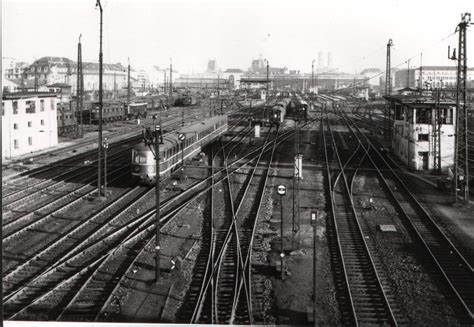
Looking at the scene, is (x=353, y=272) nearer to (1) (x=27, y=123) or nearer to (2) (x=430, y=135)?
(2) (x=430, y=135)

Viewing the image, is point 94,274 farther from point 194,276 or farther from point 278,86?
point 278,86

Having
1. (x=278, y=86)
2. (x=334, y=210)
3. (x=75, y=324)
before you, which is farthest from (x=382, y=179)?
(x=278, y=86)

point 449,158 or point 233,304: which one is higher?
point 449,158

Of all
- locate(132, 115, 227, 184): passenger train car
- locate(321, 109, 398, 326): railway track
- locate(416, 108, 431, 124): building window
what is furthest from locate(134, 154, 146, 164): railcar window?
locate(416, 108, 431, 124): building window

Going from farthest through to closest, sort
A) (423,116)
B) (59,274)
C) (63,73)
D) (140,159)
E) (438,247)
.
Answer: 1. (63,73)
2. (423,116)
3. (140,159)
4. (438,247)
5. (59,274)

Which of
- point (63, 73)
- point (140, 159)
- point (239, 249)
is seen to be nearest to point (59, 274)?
point (239, 249)

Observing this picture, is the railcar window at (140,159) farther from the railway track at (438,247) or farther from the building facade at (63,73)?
the building facade at (63,73)

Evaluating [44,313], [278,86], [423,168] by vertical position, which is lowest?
[44,313]
